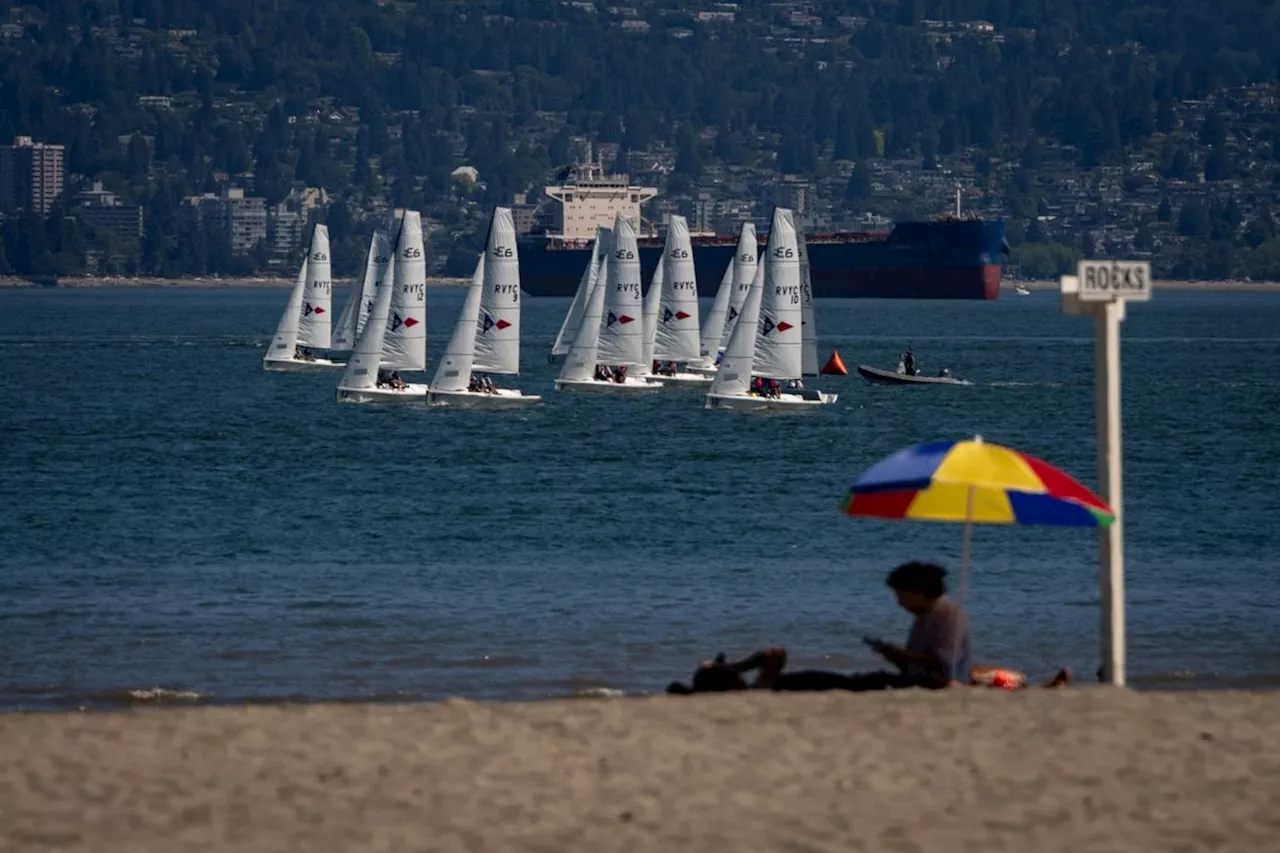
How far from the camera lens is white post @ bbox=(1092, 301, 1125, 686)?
44.0 feet

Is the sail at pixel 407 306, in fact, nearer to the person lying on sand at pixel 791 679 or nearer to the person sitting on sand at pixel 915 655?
the person lying on sand at pixel 791 679

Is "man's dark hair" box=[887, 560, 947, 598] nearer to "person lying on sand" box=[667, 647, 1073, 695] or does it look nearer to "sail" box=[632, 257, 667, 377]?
"person lying on sand" box=[667, 647, 1073, 695]

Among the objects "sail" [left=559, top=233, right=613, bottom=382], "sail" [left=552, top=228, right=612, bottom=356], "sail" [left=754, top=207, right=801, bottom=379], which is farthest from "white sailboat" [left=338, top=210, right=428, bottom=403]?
"sail" [left=552, top=228, right=612, bottom=356]

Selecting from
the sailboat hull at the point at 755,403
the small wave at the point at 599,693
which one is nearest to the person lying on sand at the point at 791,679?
the small wave at the point at 599,693

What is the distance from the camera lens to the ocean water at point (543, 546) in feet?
63.1

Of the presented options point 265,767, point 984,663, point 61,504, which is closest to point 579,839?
point 265,767

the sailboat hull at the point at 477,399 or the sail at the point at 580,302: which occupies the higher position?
the sail at the point at 580,302

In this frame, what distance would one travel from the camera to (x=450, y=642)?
20031 millimetres

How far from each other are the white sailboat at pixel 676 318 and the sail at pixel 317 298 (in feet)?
45.5

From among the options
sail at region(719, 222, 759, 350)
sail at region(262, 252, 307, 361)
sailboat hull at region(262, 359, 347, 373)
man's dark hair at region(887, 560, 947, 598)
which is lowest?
man's dark hair at region(887, 560, 947, 598)

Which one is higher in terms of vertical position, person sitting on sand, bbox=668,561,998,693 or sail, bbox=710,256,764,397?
sail, bbox=710,256,764,397

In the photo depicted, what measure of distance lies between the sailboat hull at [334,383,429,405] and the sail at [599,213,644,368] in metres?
5.47

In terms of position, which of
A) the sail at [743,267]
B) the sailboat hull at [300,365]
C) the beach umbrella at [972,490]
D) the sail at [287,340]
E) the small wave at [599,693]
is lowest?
the small wave at [599,693]

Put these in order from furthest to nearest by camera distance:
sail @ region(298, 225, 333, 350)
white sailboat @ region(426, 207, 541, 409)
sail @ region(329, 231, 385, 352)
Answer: sail @ region(298, 225, 333, 350)
sail @ region(329, 231, 385, 352)
white sailboat @ region(426, 207, 541, 409)
